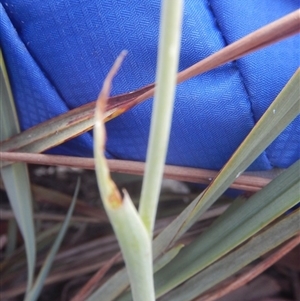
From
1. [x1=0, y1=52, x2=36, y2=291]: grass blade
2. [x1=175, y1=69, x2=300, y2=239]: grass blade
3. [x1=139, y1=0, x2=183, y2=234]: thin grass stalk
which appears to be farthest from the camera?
[x1=0, y1=52, x2=36, y2=291]: grass blade

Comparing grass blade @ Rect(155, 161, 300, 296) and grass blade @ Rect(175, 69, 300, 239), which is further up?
grass blade @ Rect(175, 69, 300, 239)

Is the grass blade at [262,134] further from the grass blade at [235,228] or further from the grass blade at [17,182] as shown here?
the grass blade at [17,182]

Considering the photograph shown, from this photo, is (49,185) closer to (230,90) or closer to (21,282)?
(21,282)

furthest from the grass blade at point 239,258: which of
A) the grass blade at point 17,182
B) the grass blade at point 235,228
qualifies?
the grass blade at point 17,182

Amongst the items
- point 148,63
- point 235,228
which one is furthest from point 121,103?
point 235,228

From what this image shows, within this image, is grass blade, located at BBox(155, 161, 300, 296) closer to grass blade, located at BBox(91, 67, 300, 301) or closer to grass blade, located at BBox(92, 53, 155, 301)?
grass blade, located at BBox(91, 67, 300, 301)

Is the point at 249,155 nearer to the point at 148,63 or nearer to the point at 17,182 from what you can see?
the point at 148,63

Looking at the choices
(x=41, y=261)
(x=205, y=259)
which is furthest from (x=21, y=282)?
(x=205, y=259)

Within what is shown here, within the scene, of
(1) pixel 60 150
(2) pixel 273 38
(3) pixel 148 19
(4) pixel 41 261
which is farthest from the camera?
(4) pixel 41 261

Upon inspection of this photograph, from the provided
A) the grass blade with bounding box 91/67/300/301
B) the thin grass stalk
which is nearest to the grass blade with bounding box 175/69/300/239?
the grass blade with bounding box 91/67/300/301
